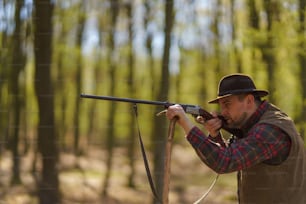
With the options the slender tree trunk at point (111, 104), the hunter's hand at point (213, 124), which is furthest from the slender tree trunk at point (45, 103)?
the hunter's hand at point (213, 124)

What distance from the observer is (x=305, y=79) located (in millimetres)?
3975

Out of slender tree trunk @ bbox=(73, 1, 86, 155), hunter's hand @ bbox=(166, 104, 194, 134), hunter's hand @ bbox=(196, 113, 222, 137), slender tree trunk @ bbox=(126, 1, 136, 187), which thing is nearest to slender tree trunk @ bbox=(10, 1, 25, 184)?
slender tree trunk @ bbox=(73, 1, 86, 155)

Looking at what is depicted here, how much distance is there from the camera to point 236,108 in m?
2.81

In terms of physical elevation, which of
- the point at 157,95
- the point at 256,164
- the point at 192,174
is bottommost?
the point at 192,174

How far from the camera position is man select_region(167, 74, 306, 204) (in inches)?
99.0

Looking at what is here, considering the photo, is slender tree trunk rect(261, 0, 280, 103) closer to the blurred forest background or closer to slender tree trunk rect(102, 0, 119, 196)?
the blurred forest background

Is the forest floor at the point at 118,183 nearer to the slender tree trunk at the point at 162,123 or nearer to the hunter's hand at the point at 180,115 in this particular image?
the slender tree trunk at the point at 162,123

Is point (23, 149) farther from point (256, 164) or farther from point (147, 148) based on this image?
point (256, 164)

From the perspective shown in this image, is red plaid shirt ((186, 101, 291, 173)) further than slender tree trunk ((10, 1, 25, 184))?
No

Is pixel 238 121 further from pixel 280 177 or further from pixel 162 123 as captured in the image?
pixel 162 123

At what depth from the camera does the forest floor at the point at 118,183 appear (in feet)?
13.6

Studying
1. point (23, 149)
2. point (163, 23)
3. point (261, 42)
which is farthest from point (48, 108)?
point (261, 42)

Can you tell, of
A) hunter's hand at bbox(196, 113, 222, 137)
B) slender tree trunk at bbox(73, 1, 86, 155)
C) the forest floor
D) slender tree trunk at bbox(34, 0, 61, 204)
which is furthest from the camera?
the forest floor

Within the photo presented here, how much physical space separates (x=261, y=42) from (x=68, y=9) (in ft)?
4.52
